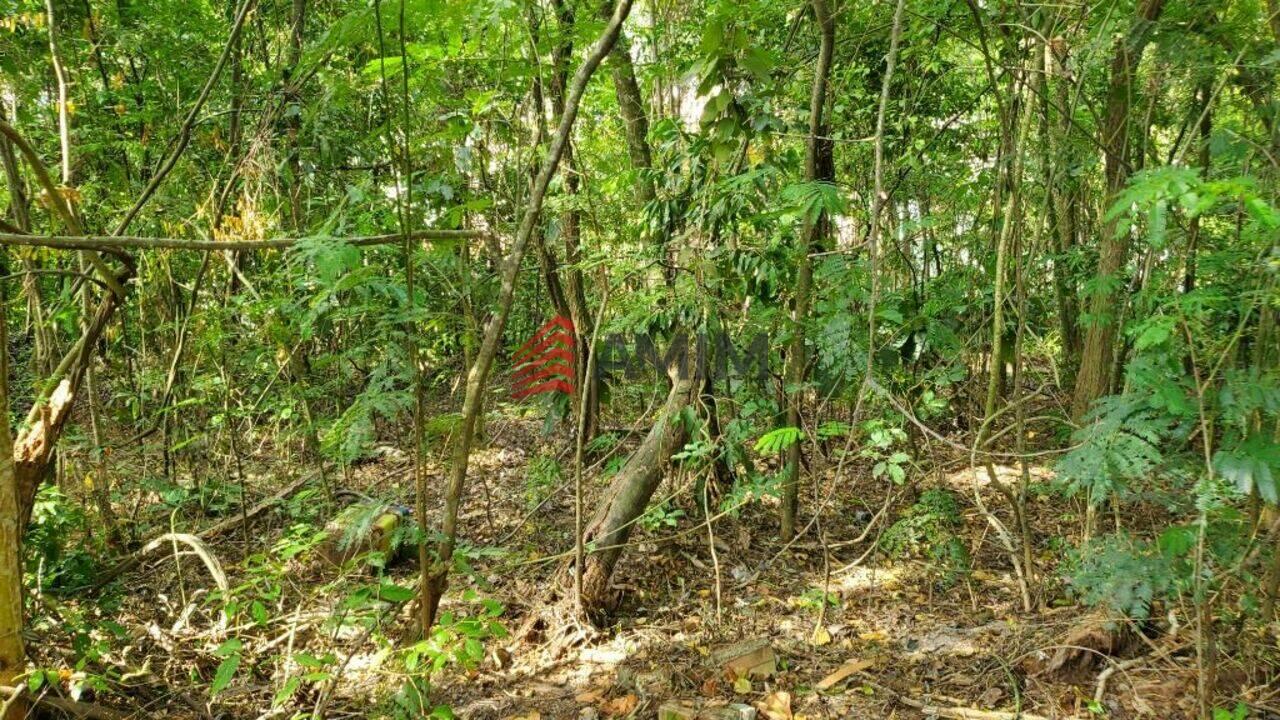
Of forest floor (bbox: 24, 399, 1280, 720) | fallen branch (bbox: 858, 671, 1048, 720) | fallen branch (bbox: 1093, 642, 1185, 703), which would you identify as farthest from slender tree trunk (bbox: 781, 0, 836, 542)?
fallen branch (bbox: 1093, 642, 1185, 703)

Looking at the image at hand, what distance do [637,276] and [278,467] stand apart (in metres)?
3.57

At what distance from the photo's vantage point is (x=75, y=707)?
2.62 metres

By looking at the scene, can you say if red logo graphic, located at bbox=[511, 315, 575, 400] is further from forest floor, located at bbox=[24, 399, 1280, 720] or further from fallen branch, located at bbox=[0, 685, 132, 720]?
fallen branch, located at bbox=[0, 685, 132, 720]

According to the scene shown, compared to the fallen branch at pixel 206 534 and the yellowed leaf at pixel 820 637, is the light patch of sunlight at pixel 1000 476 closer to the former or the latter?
the yellowed leaf at pixel 820 637

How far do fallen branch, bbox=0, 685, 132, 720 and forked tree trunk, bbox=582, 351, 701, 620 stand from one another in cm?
201

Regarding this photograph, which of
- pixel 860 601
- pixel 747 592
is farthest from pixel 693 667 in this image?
pixel 860 601

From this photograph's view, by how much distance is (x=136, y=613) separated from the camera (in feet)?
12.6

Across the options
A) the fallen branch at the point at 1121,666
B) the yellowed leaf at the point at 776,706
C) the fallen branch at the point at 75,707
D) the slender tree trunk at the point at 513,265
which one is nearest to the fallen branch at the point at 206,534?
the fallen branch at the point at 75,707

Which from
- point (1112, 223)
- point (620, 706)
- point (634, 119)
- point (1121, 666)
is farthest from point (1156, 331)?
point (634, 119)

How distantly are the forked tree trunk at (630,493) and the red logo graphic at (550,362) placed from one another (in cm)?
95

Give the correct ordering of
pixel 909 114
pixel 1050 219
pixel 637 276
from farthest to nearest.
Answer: pixel 1050 219
pixel 909 114
pixel 637 276

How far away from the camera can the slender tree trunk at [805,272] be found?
12.0 ft

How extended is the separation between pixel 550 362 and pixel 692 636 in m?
2.30

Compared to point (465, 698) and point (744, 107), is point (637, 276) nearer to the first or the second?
point (744, 107)
